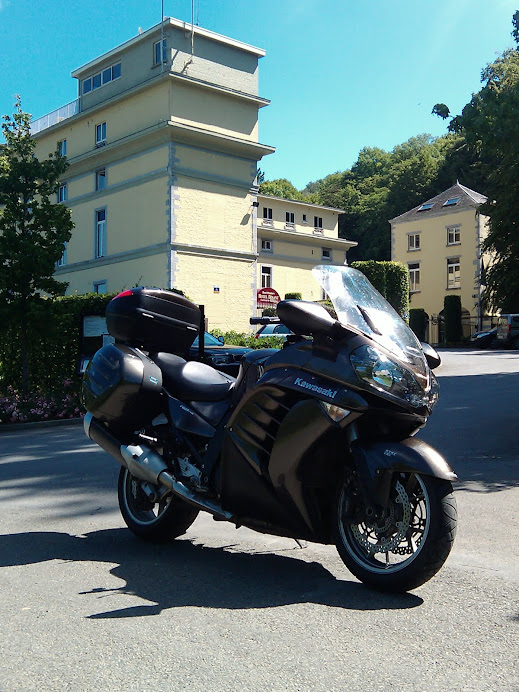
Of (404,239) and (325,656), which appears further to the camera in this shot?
(404,239)

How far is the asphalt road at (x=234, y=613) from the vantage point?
10.1ft

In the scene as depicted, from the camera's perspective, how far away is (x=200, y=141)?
114 ft

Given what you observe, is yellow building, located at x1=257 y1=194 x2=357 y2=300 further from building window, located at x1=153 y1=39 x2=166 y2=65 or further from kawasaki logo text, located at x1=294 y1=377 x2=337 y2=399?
kawasaki logo text, located at x1=294 y1=377 x2=337 y2=399

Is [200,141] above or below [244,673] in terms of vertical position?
above

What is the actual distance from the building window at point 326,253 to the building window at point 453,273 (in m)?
9.27

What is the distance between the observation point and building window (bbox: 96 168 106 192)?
125ft

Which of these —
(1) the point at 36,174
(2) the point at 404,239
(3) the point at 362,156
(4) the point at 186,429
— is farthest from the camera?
(3) the point at 362,156

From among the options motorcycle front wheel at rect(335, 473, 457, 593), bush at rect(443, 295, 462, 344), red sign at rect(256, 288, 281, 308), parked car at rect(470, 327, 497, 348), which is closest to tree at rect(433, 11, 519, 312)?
motorcycle front wheel at rect(335, 473, 457, 593)

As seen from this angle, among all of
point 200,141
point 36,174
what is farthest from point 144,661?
point 200,141

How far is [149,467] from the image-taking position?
4871 millimetres

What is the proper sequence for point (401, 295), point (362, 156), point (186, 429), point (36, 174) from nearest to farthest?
point (186, 429), point (36, 174), point (401, 295), point (362, 156)

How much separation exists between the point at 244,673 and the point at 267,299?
3417 centimetres

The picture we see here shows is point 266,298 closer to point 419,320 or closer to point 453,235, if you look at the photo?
point 419,320

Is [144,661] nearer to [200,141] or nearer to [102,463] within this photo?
[102,463]
